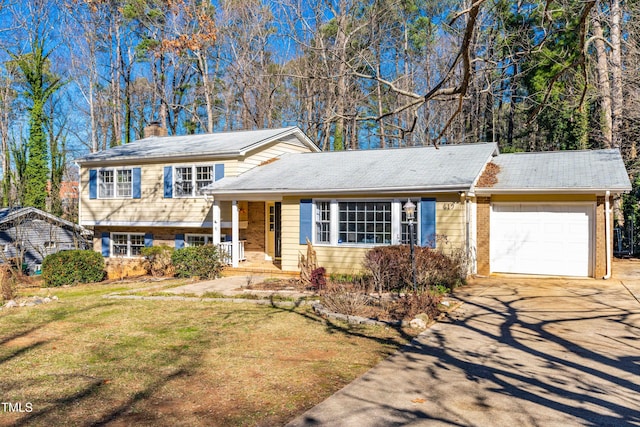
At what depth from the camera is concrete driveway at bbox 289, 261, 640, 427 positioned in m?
4.50

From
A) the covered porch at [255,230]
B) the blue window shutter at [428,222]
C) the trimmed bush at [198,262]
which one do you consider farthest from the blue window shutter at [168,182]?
the blue window shutter at [428,222]

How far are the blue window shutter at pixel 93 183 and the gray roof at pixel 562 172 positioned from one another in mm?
15398

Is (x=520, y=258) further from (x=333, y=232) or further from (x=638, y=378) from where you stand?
(x=638, y=378)

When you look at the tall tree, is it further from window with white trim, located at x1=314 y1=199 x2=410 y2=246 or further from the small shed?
window with white trim, located at x1=314 y1=199 x2=410 y2=246

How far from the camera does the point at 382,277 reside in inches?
444

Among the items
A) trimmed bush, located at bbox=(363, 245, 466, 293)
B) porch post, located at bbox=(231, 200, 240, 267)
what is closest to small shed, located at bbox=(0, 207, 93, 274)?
porch post, located at bbox=(231, 200, 240, 267)

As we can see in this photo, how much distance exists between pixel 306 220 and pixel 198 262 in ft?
11.8

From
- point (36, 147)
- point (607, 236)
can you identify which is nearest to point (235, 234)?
point (607, 236)

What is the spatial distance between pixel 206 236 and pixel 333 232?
633 cm

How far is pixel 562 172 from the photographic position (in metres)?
13.9

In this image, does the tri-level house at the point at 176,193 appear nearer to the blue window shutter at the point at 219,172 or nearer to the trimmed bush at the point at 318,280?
the blue window shutter at the point at 219,172

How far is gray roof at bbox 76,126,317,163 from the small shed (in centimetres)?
412

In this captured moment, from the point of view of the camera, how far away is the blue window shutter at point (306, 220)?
14.8 m

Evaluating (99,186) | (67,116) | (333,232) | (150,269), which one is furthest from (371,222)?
(67,116)
